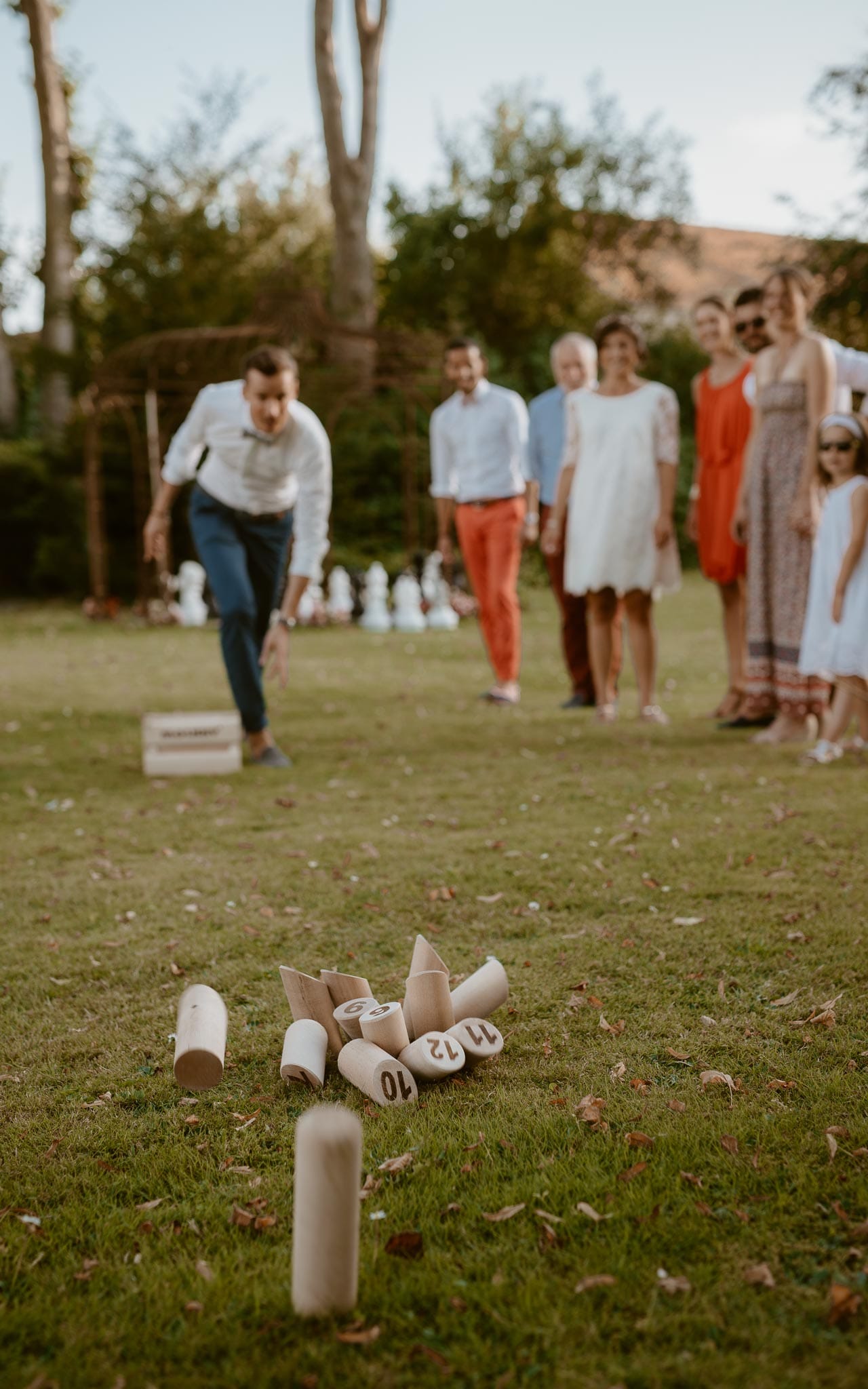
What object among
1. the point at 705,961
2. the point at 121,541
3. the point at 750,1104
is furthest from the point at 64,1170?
the point at 121,541

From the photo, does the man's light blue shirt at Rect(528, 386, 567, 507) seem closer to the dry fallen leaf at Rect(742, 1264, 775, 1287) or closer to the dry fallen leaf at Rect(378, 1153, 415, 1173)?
the dry fallen leaf at Rect(378, 1153, 415, 1173)

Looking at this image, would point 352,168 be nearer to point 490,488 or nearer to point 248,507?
point 490,488

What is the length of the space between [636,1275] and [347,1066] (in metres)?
0.82

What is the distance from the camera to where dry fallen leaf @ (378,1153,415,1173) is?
6.82ft

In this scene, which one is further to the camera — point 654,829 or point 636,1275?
point 654,829

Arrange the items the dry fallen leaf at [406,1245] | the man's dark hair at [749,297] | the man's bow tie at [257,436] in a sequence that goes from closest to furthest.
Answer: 1. the dry fallen leaf at [406,1245]
2. the man's bow tie at [257,436]
3. the man's dark hair at [749,297]

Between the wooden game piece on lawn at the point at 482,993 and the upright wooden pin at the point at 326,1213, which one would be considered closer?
the upright wooden pin at the point at 326,1213

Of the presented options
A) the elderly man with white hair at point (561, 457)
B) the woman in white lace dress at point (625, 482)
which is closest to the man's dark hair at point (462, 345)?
the elderly man with white hair at point (561, 457)

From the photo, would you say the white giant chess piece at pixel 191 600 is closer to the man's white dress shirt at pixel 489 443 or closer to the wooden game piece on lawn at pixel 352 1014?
the man's white dress shirt at pixel 489 443

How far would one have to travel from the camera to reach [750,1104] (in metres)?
2.28

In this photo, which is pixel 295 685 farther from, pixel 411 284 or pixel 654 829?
pixel 411 284

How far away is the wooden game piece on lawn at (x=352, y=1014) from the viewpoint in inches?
97.0

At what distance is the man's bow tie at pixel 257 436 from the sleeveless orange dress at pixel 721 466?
2436mm

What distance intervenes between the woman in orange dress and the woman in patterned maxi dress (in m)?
0.33
